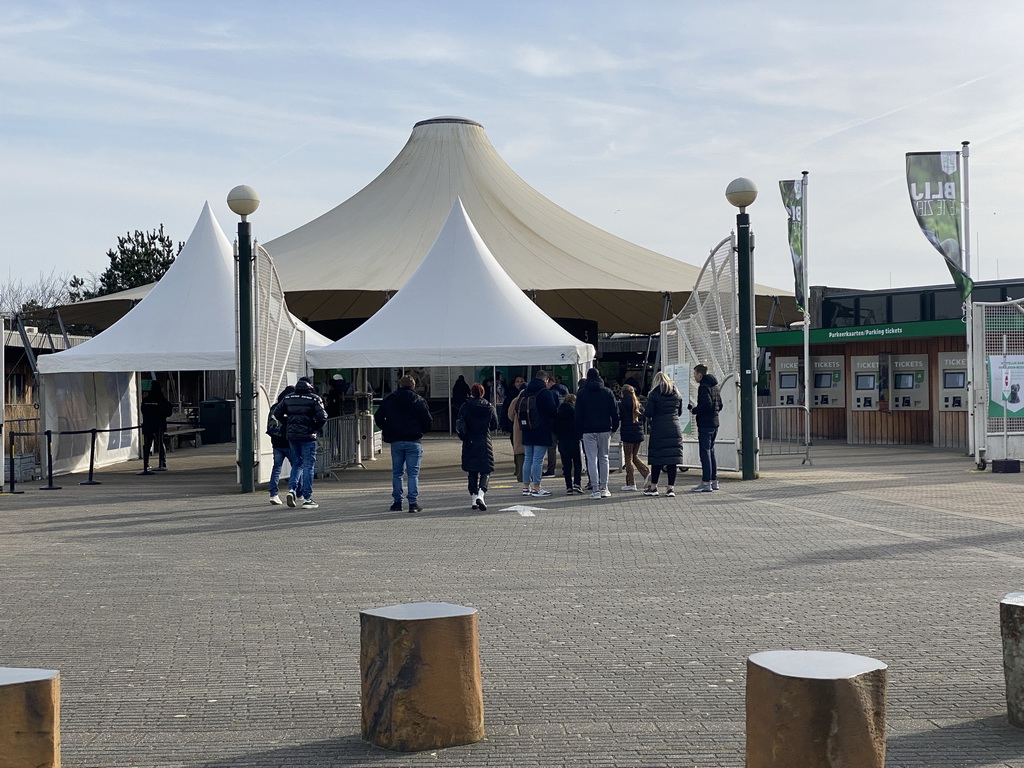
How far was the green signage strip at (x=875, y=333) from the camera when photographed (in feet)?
79.4

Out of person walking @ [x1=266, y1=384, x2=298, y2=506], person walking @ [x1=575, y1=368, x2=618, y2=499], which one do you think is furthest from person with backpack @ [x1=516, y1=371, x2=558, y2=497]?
person walking @ [x1=266, y1=384, x2=298, y2=506]

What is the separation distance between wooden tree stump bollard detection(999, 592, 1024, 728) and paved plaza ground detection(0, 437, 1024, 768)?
0.36 feet

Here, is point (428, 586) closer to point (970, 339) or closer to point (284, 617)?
point (284, 617)

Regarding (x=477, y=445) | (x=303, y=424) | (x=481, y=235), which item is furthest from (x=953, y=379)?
(x=481, y=235)

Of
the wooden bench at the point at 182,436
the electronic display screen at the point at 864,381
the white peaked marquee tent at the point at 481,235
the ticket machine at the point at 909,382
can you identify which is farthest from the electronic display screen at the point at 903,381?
the wooden bench at the point at 182,436

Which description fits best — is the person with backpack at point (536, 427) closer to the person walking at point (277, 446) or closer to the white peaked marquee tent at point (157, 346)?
the person walking at point (277, 446)

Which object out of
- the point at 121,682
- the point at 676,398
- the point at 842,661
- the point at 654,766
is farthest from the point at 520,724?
the point at 676,398

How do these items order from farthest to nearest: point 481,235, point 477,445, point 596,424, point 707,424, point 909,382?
point 481,235
point 909,382
point 707,424
point 596,424
point 477,445

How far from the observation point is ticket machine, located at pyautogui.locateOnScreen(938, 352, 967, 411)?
80.8 ft

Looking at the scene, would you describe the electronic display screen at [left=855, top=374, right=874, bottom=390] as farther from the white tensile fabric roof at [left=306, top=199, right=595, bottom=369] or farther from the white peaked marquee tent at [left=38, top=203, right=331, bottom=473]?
the white peaked marquee tent at [left=38, top=203, right=331, bottom=473]

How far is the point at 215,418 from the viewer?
32188 millimetres

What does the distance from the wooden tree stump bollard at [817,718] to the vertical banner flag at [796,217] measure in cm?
2164

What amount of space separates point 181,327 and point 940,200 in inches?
521

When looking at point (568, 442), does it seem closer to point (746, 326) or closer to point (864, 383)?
point (746, 326)
